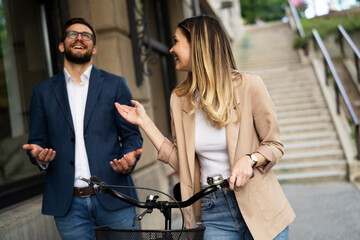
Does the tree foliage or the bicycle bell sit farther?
the tree foliage

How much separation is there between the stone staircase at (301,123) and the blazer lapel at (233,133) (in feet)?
18.7

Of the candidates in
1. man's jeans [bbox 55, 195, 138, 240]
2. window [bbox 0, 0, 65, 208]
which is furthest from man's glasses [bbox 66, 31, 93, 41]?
window [bbox 0, 0, 65, 208]

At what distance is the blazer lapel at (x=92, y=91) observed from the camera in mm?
2442

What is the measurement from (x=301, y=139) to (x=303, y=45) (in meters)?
6.69

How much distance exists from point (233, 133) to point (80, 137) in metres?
1.11

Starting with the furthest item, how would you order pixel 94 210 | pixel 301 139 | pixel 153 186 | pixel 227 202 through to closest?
pixel 301 139 < pixel 153 186 < pixel 94 210 < pixel 227 202

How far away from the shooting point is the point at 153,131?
1.94m

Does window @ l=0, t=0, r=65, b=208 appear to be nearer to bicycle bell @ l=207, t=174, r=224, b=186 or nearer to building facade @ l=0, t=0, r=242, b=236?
building facade @ l=0, t=0, r=242, b=236

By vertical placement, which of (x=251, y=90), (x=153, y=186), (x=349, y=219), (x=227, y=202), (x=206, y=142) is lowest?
(x=349, y=219)

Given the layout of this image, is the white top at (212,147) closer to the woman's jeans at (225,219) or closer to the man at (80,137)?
the woman's jeans at (225,219)

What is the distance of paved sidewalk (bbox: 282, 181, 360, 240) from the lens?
4.44 metres

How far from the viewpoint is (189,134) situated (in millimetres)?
1892

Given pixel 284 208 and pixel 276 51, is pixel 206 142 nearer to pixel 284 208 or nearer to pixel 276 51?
pixel 284 208

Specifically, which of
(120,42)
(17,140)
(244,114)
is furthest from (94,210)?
(120,42)
